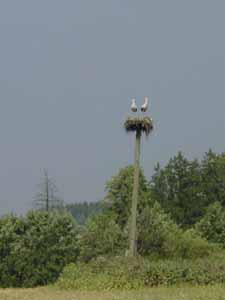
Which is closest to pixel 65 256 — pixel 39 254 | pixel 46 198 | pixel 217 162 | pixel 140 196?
pixel 39 254

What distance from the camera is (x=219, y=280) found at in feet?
46.7

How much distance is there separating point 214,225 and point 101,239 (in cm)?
851

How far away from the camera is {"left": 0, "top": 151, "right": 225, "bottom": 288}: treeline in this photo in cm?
1977

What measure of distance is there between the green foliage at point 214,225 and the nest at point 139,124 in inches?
419

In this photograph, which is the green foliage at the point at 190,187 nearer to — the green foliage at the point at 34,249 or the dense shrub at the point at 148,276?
the green foliage at the point at 34,249

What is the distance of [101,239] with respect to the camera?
20359 millimetres

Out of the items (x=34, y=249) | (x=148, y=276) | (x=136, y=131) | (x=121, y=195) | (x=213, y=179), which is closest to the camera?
(x=148, y=276)

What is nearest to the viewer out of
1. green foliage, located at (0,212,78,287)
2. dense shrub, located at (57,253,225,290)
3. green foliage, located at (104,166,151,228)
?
dense shrub, located at (57,253,225,290)

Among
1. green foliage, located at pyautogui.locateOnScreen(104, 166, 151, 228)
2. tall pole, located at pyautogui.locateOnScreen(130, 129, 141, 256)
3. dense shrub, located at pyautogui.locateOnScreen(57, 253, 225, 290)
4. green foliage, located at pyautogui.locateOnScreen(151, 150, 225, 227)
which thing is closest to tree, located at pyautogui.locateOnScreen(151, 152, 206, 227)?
green foliage, located at pyautogui.locateOnScreen(151, 150, 225, 227)

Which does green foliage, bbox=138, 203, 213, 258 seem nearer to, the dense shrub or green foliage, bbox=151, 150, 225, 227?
the dense shrub

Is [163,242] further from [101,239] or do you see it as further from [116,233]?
[101,239]

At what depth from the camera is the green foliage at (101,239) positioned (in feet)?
65.0

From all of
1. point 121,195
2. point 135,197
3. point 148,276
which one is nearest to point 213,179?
point 121,195

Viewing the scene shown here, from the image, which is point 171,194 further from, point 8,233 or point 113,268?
point 113,268
